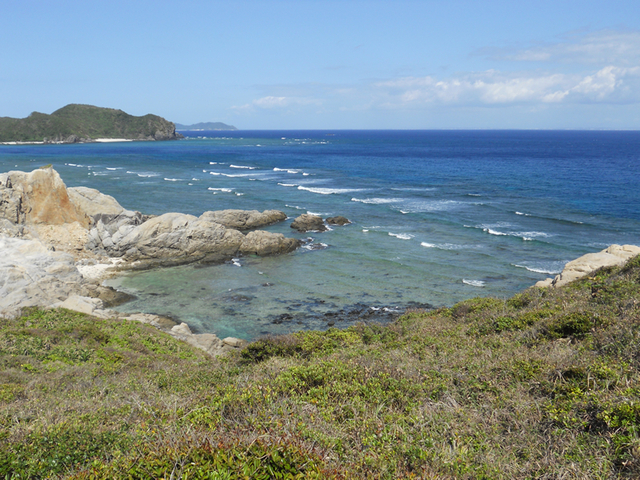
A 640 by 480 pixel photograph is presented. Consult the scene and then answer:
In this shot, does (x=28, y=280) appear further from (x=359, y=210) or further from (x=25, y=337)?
(x=359, y=210)

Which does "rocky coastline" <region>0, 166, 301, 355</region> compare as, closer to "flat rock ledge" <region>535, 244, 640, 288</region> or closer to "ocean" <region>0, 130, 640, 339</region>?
"ocean" <region>0, 130, 640, 339</region>

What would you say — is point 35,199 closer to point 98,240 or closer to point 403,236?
point 98,240

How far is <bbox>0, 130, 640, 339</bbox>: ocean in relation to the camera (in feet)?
81.2

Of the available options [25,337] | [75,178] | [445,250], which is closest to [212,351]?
[25,337]

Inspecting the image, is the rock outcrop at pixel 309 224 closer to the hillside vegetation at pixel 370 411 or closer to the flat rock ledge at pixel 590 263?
the flat rock ledge at pixel 590 263

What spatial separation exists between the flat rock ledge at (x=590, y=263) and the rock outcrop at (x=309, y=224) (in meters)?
22.1

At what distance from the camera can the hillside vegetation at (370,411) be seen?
516 centimetres

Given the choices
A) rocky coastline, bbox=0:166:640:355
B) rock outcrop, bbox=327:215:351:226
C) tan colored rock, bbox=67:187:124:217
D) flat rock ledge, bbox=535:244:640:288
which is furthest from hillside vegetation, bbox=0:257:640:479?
rock outcrop, bbox=327:215:351:226

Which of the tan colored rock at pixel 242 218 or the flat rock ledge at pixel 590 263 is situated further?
the tan colored rock at pixel 242 218

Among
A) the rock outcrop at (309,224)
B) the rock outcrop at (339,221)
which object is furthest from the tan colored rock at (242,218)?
the rock outcrop at (339,221)

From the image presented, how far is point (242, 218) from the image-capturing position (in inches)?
1646

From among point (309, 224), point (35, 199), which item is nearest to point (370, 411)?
point (309, 224)

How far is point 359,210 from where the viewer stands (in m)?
48.2

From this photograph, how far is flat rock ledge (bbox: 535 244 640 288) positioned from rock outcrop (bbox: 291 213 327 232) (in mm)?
22128
